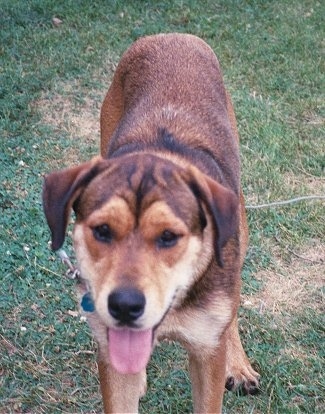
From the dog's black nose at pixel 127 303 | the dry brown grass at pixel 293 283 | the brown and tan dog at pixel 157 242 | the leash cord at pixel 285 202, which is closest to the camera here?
the dog's black nose at pixel 127 303

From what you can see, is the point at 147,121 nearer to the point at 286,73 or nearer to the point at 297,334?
the point at 297,334

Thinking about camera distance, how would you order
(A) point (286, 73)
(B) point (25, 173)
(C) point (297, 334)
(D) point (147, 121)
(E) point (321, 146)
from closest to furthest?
(D) point (147, 121)
(C) point (297, 334)
(B) point (25, 173)
(E) point (321, 146)
(A) point (286, 73)

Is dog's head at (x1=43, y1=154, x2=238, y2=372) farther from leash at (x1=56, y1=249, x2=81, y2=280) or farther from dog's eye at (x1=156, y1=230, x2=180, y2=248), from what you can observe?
leash at (x1=56, y1=249, x2=81, y2=280)

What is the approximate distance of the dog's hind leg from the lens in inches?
179

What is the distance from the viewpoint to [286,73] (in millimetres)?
8609

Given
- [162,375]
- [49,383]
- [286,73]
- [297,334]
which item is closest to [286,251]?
[297,334]

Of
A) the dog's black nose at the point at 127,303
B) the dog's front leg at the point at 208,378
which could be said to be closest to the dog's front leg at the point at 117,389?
the dog's front leg at the point at 208,378

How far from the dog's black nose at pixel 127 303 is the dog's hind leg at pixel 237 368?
152cm

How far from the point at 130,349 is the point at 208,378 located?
69 centimetres

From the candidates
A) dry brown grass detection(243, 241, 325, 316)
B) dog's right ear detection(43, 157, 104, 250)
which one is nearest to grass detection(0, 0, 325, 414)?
dry brown grass detection(243, 241, 325, 316)

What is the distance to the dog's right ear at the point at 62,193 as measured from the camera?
3303mm

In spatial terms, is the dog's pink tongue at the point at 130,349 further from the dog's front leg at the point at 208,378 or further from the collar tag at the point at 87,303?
the dog's front leg at the point at 208,378

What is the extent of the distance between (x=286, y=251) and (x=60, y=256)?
1735 millimetres

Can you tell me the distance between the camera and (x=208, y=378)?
381cm
